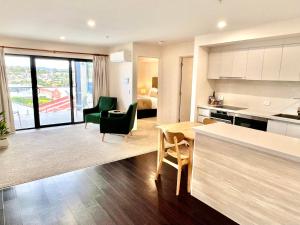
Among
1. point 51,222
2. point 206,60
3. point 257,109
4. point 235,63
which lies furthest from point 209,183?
point 206,60

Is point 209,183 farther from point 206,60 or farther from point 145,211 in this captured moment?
point 206,60

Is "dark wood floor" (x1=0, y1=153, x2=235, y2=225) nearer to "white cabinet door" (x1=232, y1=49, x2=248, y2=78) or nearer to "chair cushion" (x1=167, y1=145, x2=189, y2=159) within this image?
"chair cushion" (x1=167, y1=145, x2=189, y2=159)

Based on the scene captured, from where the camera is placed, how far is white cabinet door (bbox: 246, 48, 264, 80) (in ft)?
12.1

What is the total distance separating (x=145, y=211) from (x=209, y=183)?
0.82 metres

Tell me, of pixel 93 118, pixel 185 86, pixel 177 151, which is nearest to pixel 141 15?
pixel 177 151

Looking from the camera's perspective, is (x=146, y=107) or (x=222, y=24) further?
(x=146, y=107)

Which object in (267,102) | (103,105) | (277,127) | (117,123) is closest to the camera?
(277,127)

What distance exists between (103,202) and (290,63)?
11.8 ft

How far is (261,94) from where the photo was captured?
4.04m

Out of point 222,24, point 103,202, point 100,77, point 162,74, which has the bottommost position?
point 103,202

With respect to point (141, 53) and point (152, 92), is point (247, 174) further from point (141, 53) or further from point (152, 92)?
point (152, 92)

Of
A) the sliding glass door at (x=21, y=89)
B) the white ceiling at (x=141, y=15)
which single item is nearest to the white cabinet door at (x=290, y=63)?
the white ceiling at (x=141, y=15)

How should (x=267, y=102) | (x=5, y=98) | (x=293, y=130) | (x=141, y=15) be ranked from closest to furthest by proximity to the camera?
(x=141, y=15) < (x=293, y=130) < (x=267, y=102) < (x=5, y=98)

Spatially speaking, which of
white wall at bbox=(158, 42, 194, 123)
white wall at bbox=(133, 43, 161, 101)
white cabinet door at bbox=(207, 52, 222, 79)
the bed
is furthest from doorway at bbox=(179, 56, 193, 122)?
the bed
